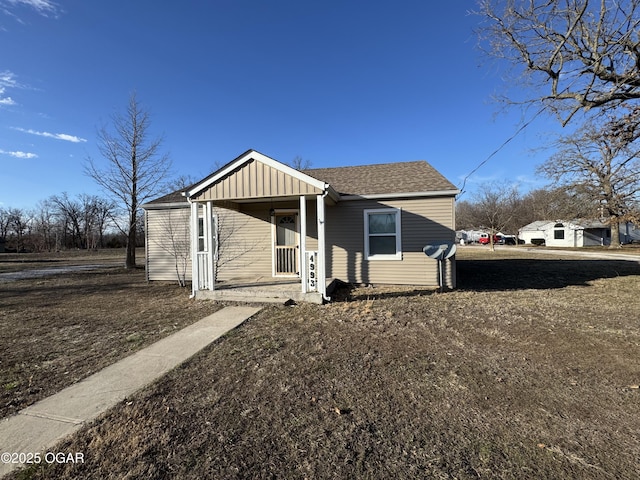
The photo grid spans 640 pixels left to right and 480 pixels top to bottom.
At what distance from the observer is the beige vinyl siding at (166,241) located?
10711 millimetres

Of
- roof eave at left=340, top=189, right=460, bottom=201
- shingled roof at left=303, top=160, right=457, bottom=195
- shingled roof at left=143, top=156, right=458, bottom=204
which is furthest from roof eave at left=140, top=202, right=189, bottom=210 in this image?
roof eave at left=340, top=189, right=460, bottom=201

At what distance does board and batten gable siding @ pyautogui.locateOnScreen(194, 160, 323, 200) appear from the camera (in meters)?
6.95

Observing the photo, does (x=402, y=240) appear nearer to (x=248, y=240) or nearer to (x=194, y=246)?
(x=248, y=240)

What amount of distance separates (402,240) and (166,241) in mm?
8363

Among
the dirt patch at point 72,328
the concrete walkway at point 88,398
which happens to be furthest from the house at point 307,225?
the concrete walkway at point 88,398

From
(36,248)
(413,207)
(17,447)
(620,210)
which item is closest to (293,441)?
(17,447)

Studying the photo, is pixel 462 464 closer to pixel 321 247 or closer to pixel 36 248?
pixel 321 247

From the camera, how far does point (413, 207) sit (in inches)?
345

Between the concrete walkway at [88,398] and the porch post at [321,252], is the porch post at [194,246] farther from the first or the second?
the porch post at [321,252]

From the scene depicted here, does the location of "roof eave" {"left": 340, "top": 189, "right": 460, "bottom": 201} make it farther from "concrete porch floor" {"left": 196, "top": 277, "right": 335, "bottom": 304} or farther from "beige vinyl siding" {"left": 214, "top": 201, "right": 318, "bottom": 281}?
"concrete porch floor" {"left": 196, "top": 277, "right": 335, "bottom": 304}

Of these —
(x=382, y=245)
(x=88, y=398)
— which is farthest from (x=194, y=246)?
(x=382, y=245)

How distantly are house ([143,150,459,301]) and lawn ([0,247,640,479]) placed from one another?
313 centimetres

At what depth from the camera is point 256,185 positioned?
7.11 m

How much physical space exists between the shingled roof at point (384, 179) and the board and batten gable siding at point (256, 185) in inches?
100
